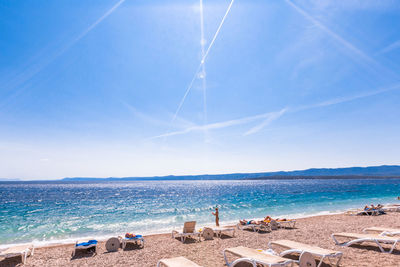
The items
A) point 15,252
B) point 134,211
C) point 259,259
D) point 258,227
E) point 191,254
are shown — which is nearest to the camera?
point 259,259

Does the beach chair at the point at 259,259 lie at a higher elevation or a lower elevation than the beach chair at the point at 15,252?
higher

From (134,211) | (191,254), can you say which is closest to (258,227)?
(191,254)

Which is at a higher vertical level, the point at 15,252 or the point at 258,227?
the point at 15,252

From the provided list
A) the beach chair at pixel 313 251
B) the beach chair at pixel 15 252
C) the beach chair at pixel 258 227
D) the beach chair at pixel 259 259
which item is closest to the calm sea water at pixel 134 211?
the beach chair at pixel 258 227

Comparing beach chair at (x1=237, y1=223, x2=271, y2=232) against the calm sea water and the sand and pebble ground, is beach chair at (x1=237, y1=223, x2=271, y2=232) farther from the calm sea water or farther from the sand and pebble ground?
the calm sea water

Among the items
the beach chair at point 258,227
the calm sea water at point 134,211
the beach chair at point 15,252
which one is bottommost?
the calm sea water at point 134,211

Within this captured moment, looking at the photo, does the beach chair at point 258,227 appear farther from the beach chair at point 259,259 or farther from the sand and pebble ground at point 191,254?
the beach chair at point 259,259

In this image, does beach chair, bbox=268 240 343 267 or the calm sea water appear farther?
the calm sea water

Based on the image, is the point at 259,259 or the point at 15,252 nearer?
the point at 259,259

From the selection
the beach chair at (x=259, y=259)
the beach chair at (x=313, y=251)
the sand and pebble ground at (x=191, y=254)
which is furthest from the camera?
the sand and pebble ground at (x=191, y=254)

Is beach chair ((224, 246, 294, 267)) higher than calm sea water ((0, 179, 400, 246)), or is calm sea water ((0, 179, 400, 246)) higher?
beach chair ((224, 246, 294, 267))

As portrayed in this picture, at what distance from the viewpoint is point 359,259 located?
6141mm

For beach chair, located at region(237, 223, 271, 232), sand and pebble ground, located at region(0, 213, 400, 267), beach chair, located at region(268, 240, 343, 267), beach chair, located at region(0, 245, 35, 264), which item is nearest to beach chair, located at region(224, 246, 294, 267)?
beach chair, located at region(268, 240, 343, 267)

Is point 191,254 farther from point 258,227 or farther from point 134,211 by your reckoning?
point 134,211
